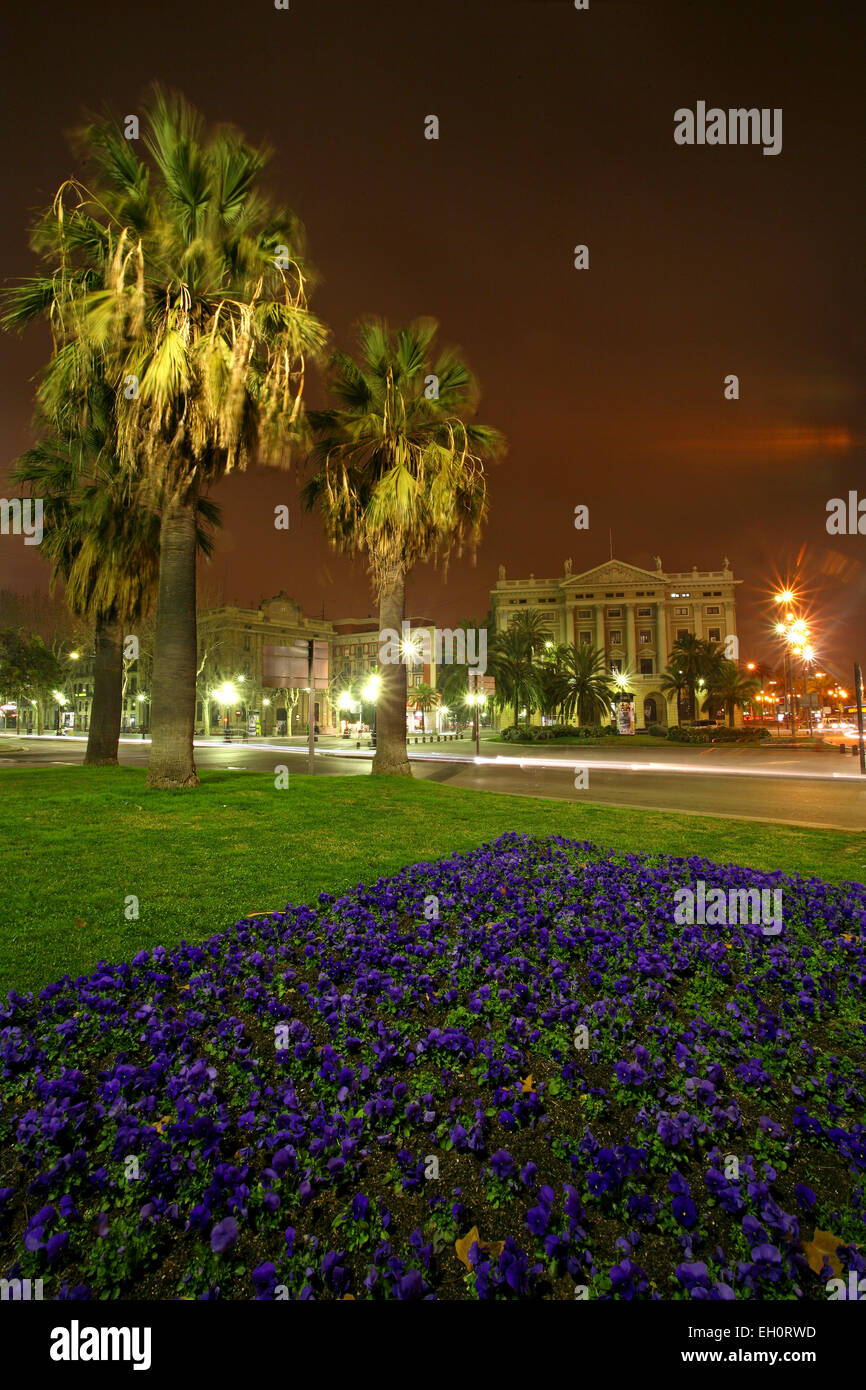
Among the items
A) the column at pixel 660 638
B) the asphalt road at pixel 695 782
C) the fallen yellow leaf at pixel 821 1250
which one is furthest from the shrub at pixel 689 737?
the column at pixel 660 638

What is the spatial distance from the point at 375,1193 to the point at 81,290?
1369cm

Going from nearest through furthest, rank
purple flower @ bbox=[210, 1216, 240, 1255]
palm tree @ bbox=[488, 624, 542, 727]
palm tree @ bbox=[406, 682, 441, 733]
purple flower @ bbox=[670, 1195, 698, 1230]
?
purple flower @ bbox=[210, 1216, 240, 1255] → purple flower @ bbox=[670, 1195, 698, 1230] → palm tree @ bbox=[488, 624, 542, 727] → palm tree @ bbox=[406, 682, 441, 733]

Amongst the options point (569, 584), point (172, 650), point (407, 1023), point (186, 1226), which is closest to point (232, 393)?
point (172, 650)

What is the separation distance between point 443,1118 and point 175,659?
11291 millimetres

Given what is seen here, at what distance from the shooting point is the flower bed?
222 cm

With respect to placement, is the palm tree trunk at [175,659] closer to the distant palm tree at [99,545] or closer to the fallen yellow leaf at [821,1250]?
the distant palm tree at [99,545]

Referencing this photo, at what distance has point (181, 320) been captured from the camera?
11117 mm

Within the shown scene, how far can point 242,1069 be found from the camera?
3322 mm

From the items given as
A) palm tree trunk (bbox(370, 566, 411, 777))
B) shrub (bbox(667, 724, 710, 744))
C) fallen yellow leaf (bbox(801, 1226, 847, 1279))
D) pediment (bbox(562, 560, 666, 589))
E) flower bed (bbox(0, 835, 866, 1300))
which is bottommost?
shrub (bbox(667, 724, 710, 744))

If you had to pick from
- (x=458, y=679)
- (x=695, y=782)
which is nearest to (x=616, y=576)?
(x=458, y=679)

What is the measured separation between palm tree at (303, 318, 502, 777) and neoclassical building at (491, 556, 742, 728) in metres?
84.4

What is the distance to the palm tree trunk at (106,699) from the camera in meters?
18.6

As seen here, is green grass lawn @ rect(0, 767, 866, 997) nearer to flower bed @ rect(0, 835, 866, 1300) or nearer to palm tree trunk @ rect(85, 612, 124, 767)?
flower bed @ rect(0, 835, 866, 1300)

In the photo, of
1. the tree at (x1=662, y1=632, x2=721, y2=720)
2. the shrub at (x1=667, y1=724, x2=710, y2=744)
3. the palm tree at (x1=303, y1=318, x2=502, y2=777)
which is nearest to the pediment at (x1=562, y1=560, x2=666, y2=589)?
the tree at (x1=662, y1=632, x2=721, y2=720)
